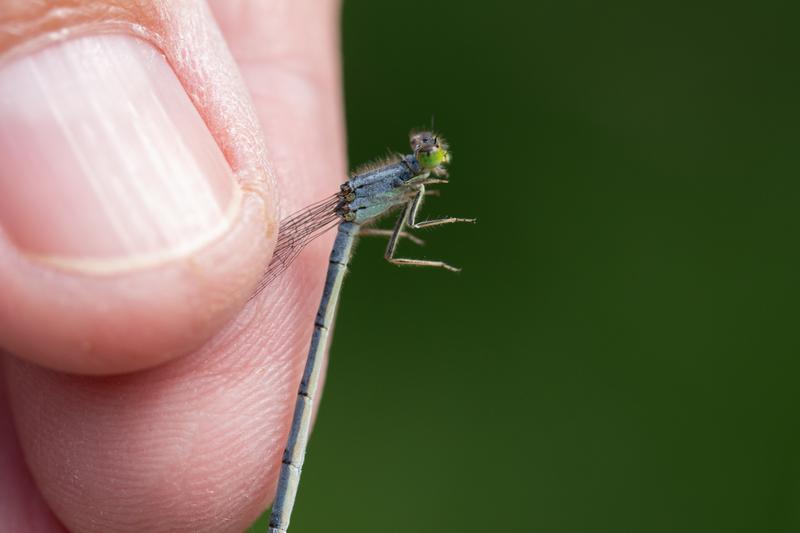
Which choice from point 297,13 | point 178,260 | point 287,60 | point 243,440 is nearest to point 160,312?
point 178,260

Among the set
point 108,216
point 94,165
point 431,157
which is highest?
point 431,157

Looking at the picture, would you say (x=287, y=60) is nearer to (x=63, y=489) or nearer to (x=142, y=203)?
(x=142, y=203)

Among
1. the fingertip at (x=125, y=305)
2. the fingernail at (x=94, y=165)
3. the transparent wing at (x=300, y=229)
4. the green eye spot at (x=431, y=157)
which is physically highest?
the green eye spot at (x=431, y=157)

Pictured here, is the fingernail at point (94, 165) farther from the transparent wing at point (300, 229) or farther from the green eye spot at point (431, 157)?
the green eye spot at point (431, 157)

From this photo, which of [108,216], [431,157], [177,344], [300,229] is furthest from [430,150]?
[108,216]

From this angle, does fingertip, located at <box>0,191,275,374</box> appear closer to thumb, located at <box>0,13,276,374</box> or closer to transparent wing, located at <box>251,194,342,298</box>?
thumb, located at <box>0,13,276,374</box>

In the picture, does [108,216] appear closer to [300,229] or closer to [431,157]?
[300,229]

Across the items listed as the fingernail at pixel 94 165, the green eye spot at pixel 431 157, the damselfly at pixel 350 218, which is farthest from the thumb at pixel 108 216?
the green eye spot at pixel 431 157
